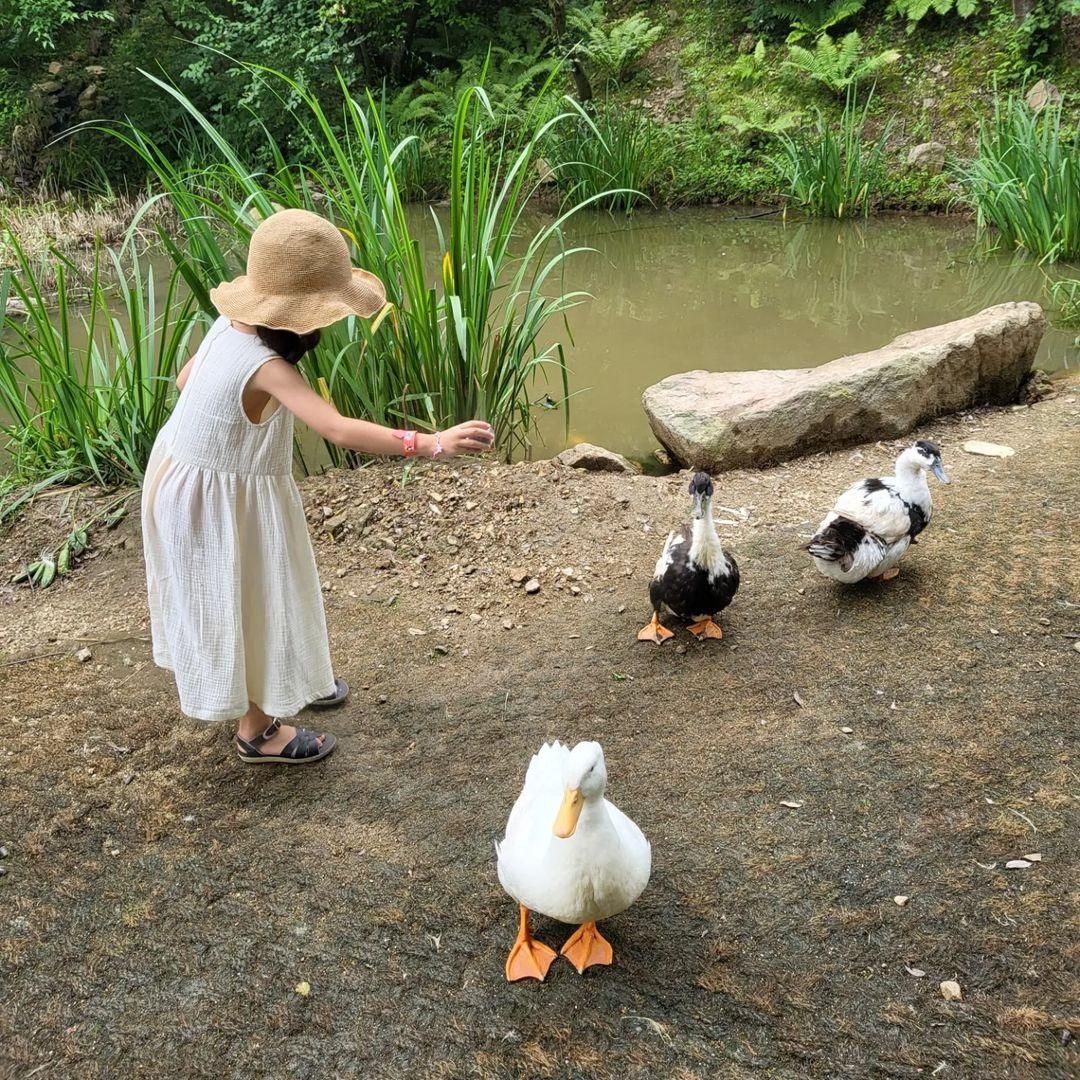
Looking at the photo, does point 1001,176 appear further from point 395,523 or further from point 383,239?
point 395,523

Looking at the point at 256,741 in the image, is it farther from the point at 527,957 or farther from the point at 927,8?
the point at 927,8

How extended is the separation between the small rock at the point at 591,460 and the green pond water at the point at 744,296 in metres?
0.67

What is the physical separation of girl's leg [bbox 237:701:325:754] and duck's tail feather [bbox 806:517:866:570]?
186 cm

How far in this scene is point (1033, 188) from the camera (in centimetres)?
651

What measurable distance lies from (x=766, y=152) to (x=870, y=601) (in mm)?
8713

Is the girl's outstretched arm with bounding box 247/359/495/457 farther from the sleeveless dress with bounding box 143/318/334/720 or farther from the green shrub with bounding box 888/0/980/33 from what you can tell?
the green shrub with bounding box 888/0/980/33

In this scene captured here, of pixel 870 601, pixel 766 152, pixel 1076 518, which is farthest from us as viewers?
pixel 766 152

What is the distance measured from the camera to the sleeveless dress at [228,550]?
2240 mm

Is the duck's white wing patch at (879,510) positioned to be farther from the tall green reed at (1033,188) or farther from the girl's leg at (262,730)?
the tall green reed at (1033,188)

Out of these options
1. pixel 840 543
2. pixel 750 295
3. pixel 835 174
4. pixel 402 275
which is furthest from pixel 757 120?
pixel 840 543

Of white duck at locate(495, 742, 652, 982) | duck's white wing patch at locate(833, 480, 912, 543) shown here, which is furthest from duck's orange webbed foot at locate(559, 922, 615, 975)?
duck's white wing patch at locate(833, 480, 912, 543)

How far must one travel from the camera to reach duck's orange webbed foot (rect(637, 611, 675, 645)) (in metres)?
3.19

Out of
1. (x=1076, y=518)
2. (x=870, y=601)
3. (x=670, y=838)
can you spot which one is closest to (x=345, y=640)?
(x=670, y=838)

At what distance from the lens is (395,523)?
380cm
